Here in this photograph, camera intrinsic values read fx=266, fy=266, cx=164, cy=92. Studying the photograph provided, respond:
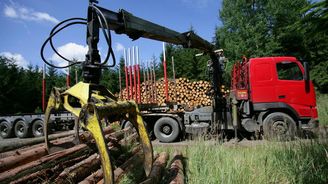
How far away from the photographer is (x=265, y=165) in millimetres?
4160

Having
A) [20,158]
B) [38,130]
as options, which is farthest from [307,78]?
[38,130]

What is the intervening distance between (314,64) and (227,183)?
23.9 meters

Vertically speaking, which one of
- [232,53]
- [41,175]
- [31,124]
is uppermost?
[232,53]

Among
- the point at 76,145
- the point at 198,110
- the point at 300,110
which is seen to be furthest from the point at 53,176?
the point at 300,110

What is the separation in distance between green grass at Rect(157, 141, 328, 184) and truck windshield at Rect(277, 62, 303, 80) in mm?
3870

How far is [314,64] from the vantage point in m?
23.5

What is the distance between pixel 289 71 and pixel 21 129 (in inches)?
479

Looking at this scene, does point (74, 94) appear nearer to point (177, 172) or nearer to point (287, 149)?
point (177, 172)

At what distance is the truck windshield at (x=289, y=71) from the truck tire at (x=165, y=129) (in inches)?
149

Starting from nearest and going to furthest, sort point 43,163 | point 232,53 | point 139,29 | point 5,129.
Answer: point 43,163 < point 139,29 < point 5,129 < point 232,53

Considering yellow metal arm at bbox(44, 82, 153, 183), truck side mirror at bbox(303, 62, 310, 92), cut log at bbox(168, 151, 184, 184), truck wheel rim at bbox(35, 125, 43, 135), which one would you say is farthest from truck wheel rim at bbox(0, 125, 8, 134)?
truck side mirror at bbox(303, 62, 310, 92)

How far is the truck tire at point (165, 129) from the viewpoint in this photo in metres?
9.28

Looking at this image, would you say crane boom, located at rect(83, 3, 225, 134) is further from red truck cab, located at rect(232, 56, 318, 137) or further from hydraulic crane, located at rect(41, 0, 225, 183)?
red truck cab, located at rect(232, 56, 318, 137)

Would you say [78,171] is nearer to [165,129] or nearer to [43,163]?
[43,163]
